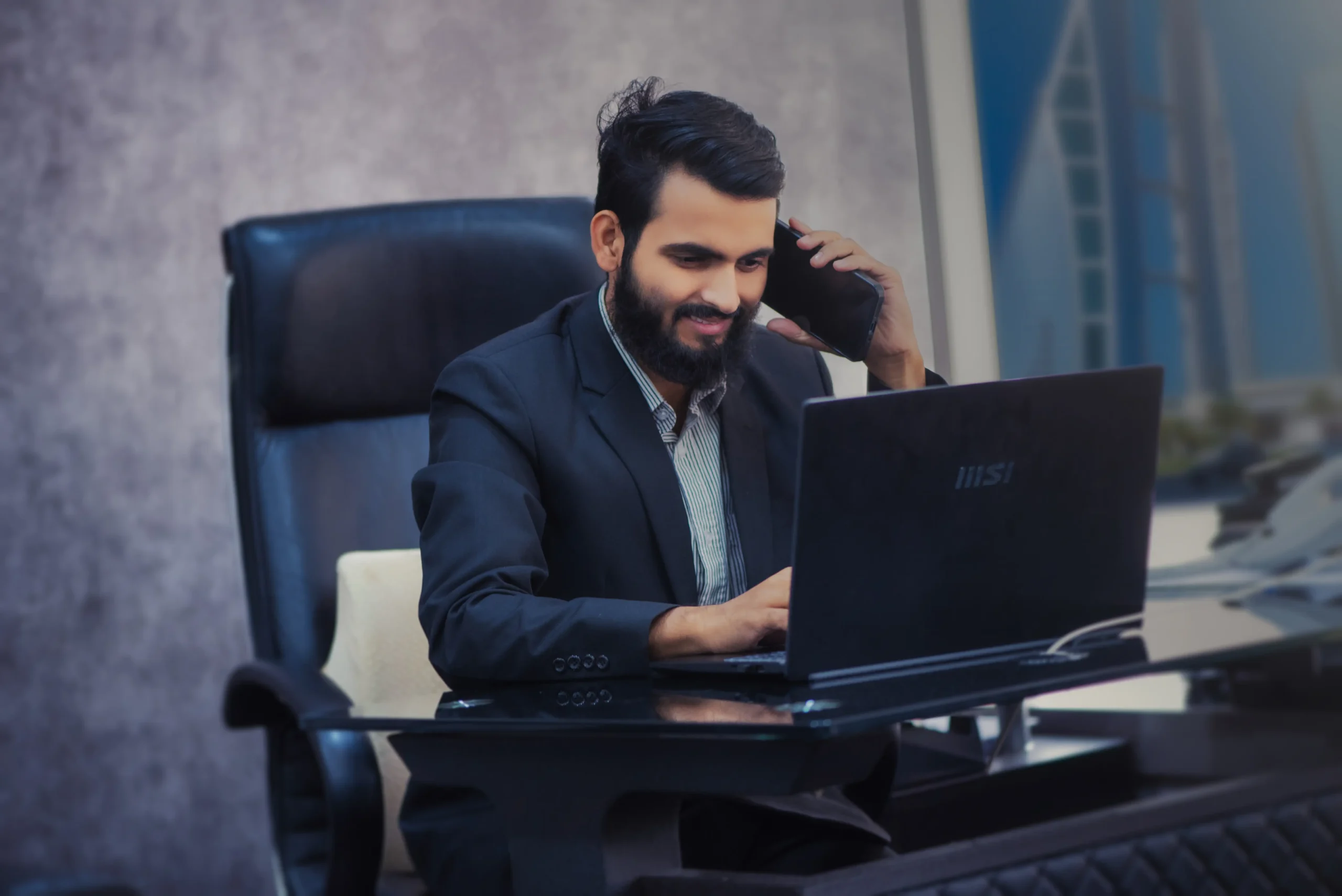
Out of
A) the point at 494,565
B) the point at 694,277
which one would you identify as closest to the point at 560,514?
the point at 494,565

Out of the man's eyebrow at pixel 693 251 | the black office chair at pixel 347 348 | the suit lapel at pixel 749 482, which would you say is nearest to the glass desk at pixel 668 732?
the suit lapel at pixel 749 482

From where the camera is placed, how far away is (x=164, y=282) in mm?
2346

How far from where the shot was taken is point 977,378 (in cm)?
243

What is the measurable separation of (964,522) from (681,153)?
0.59 m

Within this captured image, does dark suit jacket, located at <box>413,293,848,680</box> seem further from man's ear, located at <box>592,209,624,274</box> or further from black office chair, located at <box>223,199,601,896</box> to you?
black office chair, located at <box>223,199,601,896</box>

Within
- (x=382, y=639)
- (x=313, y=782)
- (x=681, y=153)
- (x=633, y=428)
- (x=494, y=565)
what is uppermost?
(x=681, y=153)

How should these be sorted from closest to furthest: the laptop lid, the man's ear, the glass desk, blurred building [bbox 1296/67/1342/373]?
the glass desk
the laptop lid
the man's ear
blurred building [bbox 1296/67/1342/373]

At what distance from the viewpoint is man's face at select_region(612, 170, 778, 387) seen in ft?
4.35

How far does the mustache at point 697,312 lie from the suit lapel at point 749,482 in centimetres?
10

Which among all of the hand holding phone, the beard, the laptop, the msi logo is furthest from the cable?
the beard

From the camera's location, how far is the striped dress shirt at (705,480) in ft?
4.40

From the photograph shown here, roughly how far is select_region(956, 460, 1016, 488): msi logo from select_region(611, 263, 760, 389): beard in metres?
0.49

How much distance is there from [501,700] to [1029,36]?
1804 millimetres

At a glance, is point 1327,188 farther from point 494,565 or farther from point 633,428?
point 494,565
